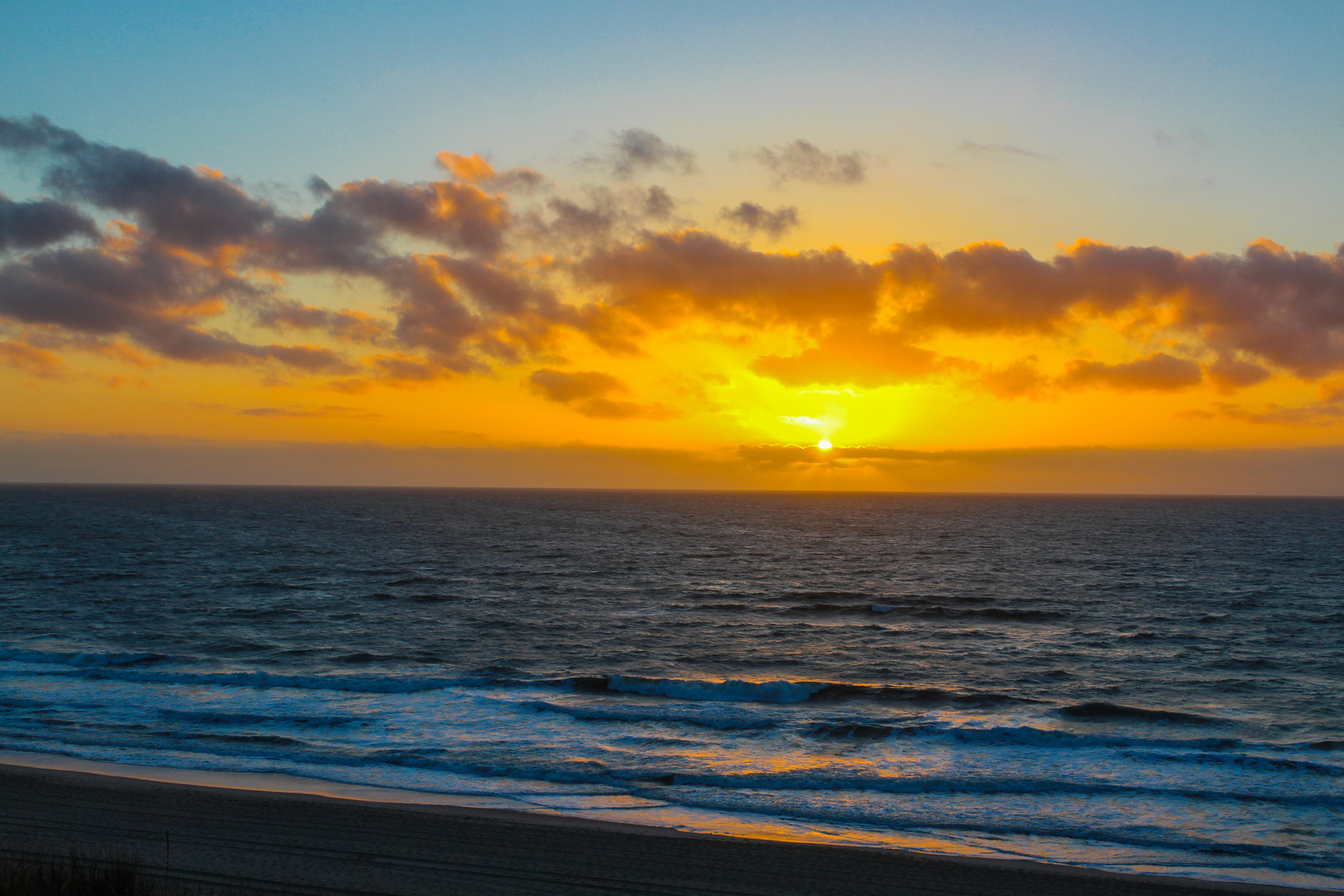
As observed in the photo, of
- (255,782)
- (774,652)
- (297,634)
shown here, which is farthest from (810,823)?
(297,634)

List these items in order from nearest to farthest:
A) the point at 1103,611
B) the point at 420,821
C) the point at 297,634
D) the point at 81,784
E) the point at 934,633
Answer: the point at 420,821 < the point at 81,784 < the point at 297,634 < the point at 934,633 < the point at 1103,611

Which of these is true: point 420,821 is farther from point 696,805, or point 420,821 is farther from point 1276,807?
point 1276,807

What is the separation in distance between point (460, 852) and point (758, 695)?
14.5 m

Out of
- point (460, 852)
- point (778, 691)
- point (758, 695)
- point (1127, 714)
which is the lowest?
point (758, 695)

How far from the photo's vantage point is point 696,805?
55.5ft

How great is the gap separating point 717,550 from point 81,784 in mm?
71801

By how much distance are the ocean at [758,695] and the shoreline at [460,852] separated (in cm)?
104

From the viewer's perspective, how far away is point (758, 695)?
2681cm

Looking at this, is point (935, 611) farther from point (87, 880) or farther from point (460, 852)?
point (87, 880)

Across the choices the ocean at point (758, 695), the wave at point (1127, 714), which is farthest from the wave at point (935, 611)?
the wave at point (1127, 714)

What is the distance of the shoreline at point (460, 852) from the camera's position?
12.7 metres

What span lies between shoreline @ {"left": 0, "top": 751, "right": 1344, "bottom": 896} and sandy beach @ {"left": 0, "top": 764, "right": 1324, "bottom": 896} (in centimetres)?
3

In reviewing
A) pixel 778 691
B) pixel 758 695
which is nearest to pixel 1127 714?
pixel 778 691

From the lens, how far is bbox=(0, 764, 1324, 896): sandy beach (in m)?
12.6
